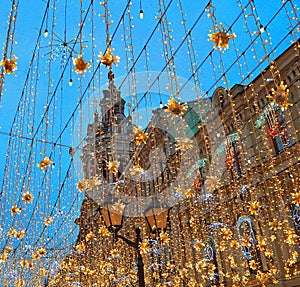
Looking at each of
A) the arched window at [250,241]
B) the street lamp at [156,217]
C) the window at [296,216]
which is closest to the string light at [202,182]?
the arched window at [250,241]

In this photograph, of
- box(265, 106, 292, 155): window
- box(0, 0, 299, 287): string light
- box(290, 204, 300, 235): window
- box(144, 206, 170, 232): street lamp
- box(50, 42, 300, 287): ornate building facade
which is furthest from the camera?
box(265, 106, 292, 155): window

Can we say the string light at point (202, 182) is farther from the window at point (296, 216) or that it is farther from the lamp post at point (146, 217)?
the lamp post at point (146, 217)

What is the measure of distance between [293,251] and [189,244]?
4537 millimetres

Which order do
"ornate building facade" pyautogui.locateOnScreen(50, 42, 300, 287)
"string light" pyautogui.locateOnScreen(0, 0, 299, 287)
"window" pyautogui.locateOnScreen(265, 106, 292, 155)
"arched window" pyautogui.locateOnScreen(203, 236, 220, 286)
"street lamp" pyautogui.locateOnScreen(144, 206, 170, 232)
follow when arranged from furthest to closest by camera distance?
"arched window" pyautogui.locateOnScreen(203, 236, 220, 286) < "window" pyautogui.locateOnScreen(265, 106, 292, 155) < "ornate building facade" pyautogui.locateOnScreen(50, 42, 300, 287) < "string light" pyautogui.locateOnScreen(0, 0, 299, 287) < "street lamp" pyautogui.locateOnScreen(144, 206, 170, 232)

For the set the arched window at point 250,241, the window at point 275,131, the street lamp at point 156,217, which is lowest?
the street lamp at point 156,217

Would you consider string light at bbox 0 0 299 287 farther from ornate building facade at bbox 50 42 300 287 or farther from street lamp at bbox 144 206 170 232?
street lamp at bbox 144 206 170 232

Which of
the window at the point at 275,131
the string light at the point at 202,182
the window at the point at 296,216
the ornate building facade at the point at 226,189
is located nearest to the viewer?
the string light at the point at 202,182

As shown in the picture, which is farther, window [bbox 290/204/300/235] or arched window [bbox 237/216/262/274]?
arched window [bbox 237/216/262/274]

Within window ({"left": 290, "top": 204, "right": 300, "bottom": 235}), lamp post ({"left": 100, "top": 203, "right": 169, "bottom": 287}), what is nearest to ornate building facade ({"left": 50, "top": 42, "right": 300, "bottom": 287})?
window ({"left": 290, "top": 204, "right": 300, "bottom": 235})

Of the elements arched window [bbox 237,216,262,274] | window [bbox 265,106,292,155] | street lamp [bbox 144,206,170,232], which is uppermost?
window [bbox 265,106,292,155]

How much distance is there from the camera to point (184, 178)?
13672mm

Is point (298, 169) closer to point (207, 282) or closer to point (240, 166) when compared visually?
point (240, 166)

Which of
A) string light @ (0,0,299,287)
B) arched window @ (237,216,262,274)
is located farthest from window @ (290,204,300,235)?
arched window @ (237,216,262,274)

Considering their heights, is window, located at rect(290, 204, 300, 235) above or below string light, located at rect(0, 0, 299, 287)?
below
